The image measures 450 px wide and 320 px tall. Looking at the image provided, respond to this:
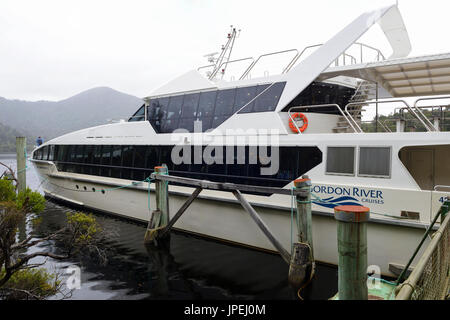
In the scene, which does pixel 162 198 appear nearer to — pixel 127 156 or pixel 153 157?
pixel 153 157

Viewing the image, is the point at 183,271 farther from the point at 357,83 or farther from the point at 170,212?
the point at 357,83

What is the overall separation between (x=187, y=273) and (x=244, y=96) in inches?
188

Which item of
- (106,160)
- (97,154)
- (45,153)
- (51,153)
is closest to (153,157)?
(106,160)

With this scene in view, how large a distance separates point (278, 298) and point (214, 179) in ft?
11.9

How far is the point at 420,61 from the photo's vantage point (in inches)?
248

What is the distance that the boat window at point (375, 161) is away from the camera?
20.3ft

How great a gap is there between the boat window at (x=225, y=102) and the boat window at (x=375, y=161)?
3747mm

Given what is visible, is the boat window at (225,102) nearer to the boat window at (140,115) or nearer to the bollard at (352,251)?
the boat window at (140,115)

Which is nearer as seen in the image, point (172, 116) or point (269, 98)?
point (269, 98)

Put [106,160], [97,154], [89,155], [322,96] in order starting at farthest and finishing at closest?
1. [89,155]
2. [97,154]
3. [106,160]
4. [322,96]

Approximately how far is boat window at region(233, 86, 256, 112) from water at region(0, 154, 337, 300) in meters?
3.76

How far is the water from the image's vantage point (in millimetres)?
6137

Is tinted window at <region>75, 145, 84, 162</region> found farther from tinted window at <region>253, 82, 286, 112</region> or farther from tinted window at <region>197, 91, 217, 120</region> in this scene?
tinted window at <region>253, 82, 286, 112</region>

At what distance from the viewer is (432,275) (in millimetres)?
2898
